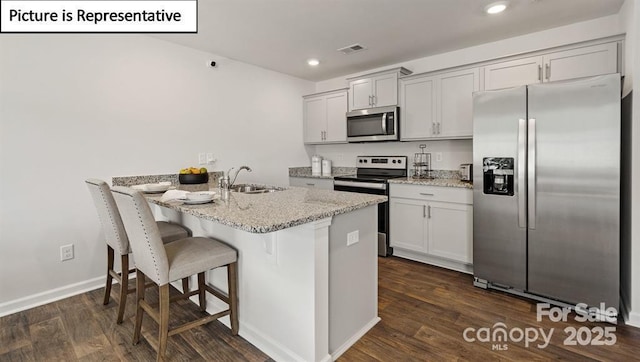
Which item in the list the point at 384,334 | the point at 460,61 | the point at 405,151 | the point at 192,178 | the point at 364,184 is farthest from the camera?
the point at 405,151

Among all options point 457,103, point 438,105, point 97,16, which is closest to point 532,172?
point 457,103

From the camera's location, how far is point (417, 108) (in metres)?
3.56

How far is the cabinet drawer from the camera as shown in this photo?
118 inches

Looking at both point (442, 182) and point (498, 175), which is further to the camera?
point (442, 182)

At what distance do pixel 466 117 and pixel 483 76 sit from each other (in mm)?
414

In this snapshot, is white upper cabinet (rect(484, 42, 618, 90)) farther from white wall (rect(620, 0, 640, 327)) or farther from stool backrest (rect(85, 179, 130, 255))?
stool backrest (rect(85, 179, 130, 255))

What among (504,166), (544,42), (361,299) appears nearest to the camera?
(361,299)

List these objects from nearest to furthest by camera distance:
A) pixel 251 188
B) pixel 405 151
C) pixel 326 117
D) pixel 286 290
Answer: pixel 286 290 < pixel 251 188 < pixel 405 151 < pixel 326 117

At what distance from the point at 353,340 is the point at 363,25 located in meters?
2.59

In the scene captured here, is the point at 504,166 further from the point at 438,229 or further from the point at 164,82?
the point at 164,82

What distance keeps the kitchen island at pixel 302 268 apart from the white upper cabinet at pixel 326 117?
2304 millimetres

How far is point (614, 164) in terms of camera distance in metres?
2.08

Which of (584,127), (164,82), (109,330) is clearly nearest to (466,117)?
(584,127)

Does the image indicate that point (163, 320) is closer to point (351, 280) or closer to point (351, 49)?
point (351, 280)
